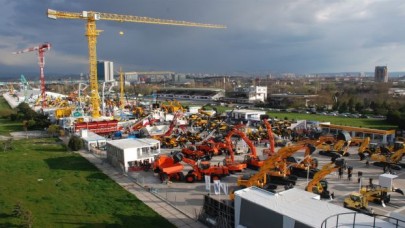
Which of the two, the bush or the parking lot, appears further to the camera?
the bush

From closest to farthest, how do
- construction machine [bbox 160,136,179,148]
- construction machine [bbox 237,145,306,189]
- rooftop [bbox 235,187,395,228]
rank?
1. rooftop [bbox 235,187,395,228]
2. construction machine [bbox 237,145,306,189]
3. construction machine [bbox 160,136,179,148]

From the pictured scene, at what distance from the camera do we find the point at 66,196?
16.3 meters

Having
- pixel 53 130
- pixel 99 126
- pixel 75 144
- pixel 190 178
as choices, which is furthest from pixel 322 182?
pixel 53 130

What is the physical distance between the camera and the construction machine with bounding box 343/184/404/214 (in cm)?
1398

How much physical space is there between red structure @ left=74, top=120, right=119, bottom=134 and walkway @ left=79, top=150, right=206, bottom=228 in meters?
13.0

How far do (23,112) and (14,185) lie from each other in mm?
36135

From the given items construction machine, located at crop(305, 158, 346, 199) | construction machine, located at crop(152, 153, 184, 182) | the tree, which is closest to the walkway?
construction machine, located at crop(152, 153, 184, 182)

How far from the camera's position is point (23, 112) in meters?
50.1

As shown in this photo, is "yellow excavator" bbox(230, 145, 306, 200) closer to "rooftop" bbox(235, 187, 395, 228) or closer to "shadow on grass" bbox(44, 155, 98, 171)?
"rooftop" bbox(235, 187, 395, 228)

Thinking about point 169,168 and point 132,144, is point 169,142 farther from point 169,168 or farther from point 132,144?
point 169,168

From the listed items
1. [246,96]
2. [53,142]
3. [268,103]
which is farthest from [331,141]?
[246,96]

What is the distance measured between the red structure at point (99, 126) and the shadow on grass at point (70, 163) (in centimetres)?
1014

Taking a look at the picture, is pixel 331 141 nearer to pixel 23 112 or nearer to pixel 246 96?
pixel 23 112

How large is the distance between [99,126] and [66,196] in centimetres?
2033
